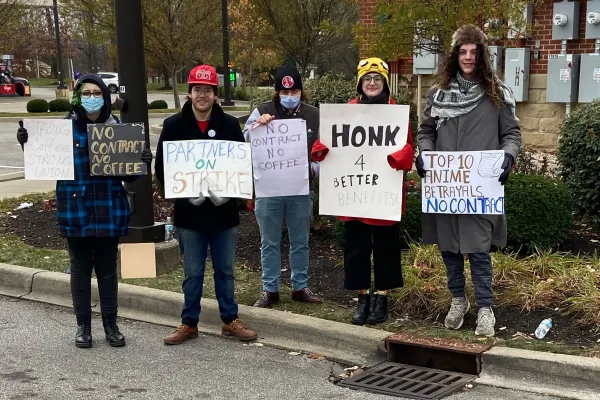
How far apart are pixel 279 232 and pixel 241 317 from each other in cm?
69

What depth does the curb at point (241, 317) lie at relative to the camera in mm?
4840

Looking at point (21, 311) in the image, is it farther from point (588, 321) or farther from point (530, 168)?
point (530, 168)

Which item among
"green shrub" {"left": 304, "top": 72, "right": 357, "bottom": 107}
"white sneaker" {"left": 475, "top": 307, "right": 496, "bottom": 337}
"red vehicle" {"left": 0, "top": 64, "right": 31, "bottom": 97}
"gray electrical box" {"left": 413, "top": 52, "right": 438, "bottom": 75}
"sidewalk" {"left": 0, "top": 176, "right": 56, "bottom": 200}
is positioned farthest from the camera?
"red vehicle" {"left": 0, "top": 64, "right": 31, "bottom": 97}

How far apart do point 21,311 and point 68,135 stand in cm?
180

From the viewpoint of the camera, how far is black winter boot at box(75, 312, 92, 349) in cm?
500

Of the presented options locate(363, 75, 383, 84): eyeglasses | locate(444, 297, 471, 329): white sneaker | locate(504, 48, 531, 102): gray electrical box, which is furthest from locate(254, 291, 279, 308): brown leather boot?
locate(504, 48, 531, 102): gray electrical box

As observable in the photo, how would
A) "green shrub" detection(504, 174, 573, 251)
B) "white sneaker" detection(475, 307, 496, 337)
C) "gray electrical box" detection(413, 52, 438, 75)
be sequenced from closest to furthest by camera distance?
1. "white sneaker" detection(475, 307, 496, 337)
2. "green shrub" detection(504, 174, 573, 251)
3. "gray electrical box" detection(413, 52, 438, 75)

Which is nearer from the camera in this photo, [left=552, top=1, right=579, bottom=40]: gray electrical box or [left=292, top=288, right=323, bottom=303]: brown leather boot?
[left=292, top=288, right=323, bottom=303]: brown leather boot

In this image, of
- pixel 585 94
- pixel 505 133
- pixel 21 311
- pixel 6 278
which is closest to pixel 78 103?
pixel 21 311

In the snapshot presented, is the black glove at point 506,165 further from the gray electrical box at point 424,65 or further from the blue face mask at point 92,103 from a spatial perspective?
the gray electrical box at point 424,65

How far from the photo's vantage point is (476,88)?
466 cm

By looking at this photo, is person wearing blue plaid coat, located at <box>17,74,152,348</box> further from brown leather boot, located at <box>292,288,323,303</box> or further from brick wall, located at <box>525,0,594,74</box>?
brick wall, located at <box>525,0,594,74</box>

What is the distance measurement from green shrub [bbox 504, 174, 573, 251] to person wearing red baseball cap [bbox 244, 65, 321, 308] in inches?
74.7

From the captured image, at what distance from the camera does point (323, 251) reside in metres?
7.06
